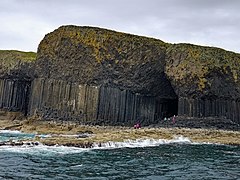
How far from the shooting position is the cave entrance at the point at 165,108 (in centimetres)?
4766

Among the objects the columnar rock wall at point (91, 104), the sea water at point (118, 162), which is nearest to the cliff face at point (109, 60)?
the columnar rock wall at point (91, 104)

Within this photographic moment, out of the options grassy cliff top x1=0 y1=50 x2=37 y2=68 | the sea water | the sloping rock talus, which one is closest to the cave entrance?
the sloping rock talus

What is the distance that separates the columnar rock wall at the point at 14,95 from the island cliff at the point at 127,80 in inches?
137

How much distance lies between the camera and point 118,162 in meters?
20.2

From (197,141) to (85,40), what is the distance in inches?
761

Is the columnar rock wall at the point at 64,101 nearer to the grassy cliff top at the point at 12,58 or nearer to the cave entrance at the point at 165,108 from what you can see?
the grassy cliff top at the point at 12,58

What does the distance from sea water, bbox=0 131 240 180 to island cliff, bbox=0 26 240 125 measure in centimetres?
1619

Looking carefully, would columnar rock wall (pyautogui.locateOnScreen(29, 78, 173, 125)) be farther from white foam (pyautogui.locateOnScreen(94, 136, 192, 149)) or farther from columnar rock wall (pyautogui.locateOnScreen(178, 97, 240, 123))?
white foam (pyautogui.locateOnScreen(94, 136, 192, 149))

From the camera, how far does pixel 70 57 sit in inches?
1860

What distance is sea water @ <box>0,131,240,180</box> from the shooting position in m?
16.8

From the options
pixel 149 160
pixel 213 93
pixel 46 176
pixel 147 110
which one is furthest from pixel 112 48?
pixel 46 176

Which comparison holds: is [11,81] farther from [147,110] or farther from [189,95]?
[189,95]

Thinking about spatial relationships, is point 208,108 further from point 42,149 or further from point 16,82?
point 42,149

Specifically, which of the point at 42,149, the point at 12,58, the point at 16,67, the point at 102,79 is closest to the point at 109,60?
the point at 102,79
